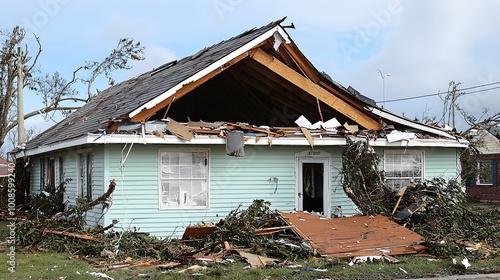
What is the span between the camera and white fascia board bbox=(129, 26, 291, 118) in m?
12.7

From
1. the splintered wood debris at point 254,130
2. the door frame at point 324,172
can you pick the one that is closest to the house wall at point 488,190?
the splintered wood debris at point 254,130

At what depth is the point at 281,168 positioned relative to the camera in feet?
47.8

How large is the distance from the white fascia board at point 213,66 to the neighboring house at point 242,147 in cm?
2

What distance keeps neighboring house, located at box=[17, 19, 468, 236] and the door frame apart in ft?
0.09

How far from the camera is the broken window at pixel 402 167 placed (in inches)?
611

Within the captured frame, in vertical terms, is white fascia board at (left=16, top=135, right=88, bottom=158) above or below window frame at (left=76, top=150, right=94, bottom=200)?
above

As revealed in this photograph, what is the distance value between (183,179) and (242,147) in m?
1.66

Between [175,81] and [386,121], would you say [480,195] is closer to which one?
[386,121]

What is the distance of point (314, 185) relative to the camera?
54.9ft

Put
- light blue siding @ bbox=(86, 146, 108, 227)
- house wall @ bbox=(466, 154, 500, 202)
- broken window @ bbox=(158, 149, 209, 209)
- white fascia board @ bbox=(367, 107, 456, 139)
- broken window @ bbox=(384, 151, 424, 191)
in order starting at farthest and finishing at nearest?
house wall @ bbox=(466, 154, 500, 202)
broken window @ bbox=(384, 151, 424, 191)
white fascia board @ bbox=(367, 107, 456, 139)
broken window @ bbox=(158, 149, 209, 209)
light blue siding @ bbox=(86, 146, 108, 227)

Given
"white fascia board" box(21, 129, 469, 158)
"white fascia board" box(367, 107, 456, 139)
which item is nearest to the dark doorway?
"white fascia board" box(21, 129, 469, 158)

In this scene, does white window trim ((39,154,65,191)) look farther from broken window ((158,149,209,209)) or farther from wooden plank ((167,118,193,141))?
wooden plank ((167,118,193,141))

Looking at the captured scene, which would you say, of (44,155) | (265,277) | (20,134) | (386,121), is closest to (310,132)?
(386,121)

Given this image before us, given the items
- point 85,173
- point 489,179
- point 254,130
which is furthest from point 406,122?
point 489,179
